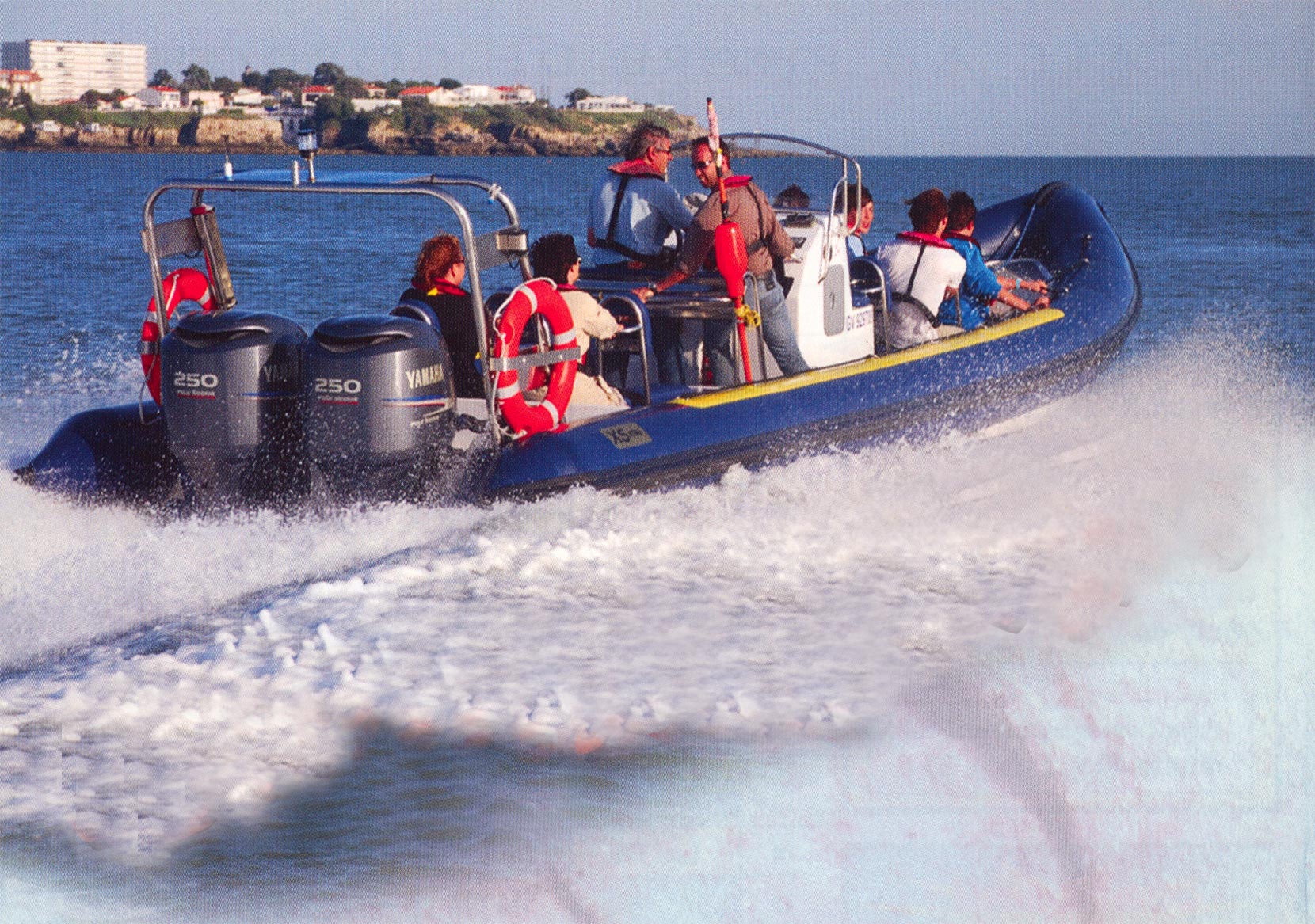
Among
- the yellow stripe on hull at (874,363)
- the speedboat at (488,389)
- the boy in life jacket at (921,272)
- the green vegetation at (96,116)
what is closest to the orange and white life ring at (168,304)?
the speedboat at (488,389)

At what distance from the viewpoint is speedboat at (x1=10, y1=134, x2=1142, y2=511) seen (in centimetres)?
438

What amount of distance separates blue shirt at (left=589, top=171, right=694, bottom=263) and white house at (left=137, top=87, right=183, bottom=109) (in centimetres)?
5873

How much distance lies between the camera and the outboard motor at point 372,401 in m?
4.32

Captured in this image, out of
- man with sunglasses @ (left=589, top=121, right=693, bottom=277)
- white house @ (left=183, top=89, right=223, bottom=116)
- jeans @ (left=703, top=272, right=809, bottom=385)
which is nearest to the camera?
jeans @ (left=703, top=272, right=809, bottom=385)

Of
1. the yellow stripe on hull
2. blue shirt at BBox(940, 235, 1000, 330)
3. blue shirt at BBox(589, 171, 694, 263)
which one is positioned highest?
blue shirt at BBox(589, 171, 694, 263)

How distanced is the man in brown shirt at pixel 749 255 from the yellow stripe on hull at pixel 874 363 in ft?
0.50

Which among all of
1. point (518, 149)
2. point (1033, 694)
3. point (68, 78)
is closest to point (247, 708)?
point (1033, 694)

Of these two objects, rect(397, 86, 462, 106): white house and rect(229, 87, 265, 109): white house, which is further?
rect(397, 86, 462, 106): white house

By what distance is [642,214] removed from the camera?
5.51 metres

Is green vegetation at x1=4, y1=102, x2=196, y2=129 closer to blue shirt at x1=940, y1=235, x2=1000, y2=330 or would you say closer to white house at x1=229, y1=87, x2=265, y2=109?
white house at x1=229, y1=87, x2=265, y2=109

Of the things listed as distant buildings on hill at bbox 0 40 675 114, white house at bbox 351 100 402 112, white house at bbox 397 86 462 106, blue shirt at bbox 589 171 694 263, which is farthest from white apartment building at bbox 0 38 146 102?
blue shirt at bbox 589 171 694 263

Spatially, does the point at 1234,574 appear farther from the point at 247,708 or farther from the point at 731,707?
the point at 247,708

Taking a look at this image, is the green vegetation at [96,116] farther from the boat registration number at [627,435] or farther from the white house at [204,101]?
the boat registration number at [627,435]

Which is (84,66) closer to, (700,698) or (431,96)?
(431,96)
